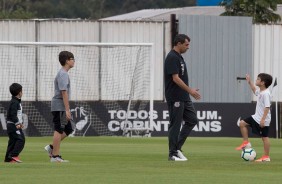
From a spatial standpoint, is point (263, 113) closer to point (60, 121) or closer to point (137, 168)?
point (60, 121)

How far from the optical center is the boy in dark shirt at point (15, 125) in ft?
63.7

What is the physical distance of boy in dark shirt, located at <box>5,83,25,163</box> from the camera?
63.7 feet

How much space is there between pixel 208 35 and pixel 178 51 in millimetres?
22444

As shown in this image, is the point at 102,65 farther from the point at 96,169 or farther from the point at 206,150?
the point at 96,169

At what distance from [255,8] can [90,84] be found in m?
17.0

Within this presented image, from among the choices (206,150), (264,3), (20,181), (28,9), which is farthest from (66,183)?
(28,9)

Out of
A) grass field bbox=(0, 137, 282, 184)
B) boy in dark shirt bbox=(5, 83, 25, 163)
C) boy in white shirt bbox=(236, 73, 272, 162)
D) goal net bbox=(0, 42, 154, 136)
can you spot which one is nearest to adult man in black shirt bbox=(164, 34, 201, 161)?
grass field bbox=(0, 137, 282, 184)

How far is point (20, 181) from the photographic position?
584 inches

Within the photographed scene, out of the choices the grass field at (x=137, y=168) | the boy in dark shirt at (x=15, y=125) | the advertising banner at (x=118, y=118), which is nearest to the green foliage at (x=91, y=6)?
the advertising banner at (x=118, y=118)

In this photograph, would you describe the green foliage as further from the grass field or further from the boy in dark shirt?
the boy in dark shirt

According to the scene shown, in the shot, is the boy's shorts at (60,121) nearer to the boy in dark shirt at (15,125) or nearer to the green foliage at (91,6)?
the boy in dark shirt at (15,125)

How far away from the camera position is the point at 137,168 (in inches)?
675

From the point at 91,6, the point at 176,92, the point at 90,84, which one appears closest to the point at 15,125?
the point at 176,92

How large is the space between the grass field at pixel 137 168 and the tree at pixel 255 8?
90.2 ft
